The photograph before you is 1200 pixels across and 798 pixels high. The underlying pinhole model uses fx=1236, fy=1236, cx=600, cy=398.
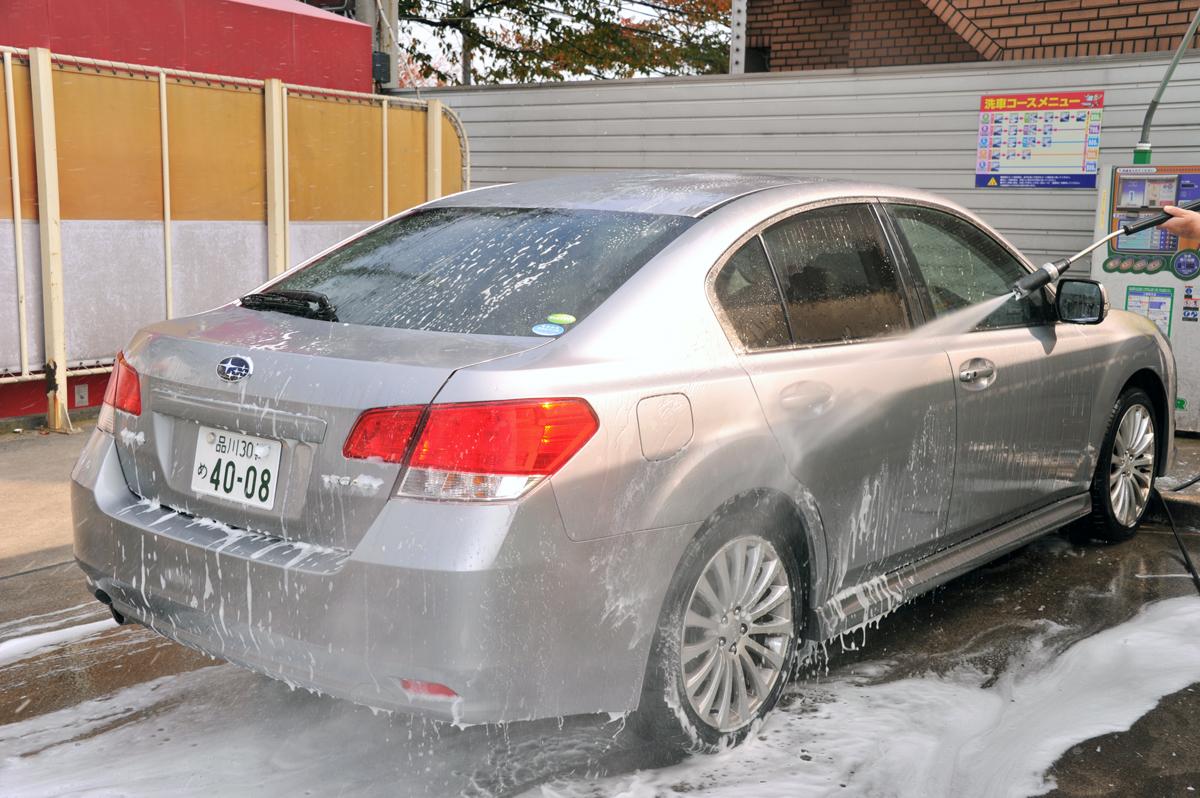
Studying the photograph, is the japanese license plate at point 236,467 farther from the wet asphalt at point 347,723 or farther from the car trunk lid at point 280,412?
the wet asphalt at point 347,723

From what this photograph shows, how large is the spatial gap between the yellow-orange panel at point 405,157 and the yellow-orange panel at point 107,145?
2.19m

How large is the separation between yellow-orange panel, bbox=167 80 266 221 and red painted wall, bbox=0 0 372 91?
5.13ft

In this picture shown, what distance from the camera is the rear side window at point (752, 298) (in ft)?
11.3

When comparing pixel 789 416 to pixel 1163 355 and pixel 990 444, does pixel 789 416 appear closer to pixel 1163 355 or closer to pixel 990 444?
pixel 990 444

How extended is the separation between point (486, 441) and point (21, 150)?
574cm

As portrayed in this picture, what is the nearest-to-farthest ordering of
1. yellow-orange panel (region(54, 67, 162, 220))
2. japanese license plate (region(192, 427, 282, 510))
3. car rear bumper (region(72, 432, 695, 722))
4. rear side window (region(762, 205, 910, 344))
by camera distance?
1. car rear bumper (region(72, 432, 695, 722))
2. japanese license plate (region(192, 427, 282, 510))
3. rear side window (region(762, 205, 910, 344))
4. yellow-orange panel (region(54, 67, 162, 220))

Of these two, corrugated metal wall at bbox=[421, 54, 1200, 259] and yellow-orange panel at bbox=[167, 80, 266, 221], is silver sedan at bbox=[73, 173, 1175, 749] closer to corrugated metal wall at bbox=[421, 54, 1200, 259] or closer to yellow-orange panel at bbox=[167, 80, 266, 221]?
yellow-orange panel at bbox=[167, 80, 266, 221]

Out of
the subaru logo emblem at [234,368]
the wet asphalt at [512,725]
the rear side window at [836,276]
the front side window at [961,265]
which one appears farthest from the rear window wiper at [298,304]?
the front side window at [961,265]

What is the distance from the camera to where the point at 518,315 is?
10.6ft

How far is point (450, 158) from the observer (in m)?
10.4

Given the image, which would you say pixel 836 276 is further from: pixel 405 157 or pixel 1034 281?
pixel 405 157

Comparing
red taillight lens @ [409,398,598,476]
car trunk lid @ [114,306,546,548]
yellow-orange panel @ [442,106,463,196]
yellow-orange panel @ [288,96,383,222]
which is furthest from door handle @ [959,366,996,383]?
yellow-orange panel @ [442,106,463,196]

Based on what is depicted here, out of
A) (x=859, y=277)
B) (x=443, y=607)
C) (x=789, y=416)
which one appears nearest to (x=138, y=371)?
(x=443, y=607)

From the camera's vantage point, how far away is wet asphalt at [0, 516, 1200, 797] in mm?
3311
